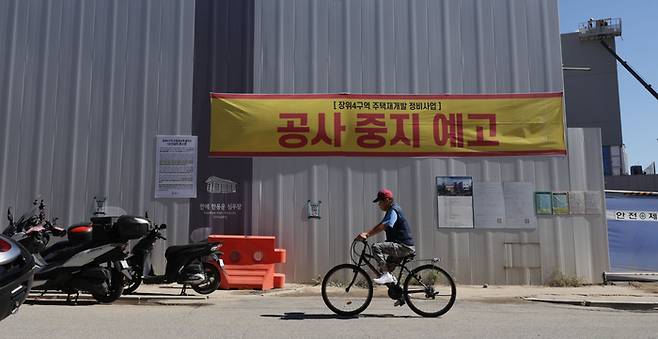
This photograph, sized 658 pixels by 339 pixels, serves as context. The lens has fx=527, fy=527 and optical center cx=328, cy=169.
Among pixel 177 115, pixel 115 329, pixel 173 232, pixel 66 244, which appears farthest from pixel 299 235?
pixel 115 329

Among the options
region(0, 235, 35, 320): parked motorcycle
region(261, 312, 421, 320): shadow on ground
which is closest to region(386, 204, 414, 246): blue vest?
region(261, 312, 421, 320): shadow on ground

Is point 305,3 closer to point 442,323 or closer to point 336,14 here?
point 336,14

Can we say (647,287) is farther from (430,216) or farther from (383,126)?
(383,126)

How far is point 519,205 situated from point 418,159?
92.2 inches

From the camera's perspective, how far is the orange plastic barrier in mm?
10086

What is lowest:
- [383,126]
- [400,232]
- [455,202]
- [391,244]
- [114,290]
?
[114,290]

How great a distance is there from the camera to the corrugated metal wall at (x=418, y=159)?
437 inches

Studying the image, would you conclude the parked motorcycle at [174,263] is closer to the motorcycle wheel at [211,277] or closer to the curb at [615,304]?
the motorcycle wheel at [211,277]

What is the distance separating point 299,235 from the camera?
36.6ft

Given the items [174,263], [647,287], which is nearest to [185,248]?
[174,263]

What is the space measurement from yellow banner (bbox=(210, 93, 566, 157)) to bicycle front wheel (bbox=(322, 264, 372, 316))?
179 inches

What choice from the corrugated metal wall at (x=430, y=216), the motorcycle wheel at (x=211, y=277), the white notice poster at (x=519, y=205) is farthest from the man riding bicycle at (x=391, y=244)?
the white notice poster at (x=519, y=205)

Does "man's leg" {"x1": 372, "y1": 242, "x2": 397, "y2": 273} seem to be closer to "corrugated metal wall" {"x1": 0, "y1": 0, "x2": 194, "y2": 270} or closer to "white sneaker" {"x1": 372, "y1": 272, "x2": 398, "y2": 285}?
"white sneaker" {"x1": 372, "y1": 272, "x2": 398, "y2": 285}

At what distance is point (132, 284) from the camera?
8406 millimetres
